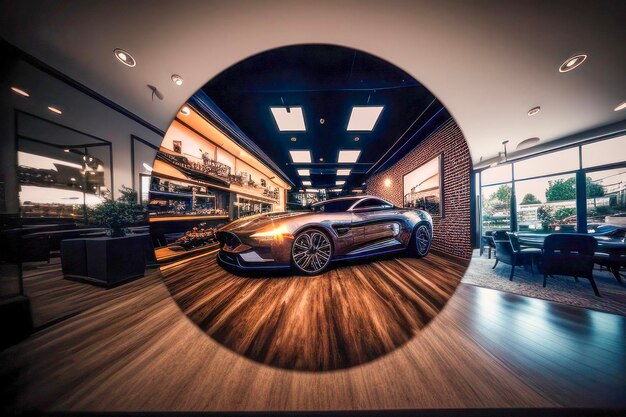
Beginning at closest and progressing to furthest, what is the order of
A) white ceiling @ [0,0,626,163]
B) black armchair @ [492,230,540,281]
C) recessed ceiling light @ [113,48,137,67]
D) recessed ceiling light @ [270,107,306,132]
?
white ceiling @ [0,0,626,163] < recessed ceiling light @ [113,48,137,67] < recessed ceiling light @ [270,107,306,132] < black armchair @ [492,230,540,281]

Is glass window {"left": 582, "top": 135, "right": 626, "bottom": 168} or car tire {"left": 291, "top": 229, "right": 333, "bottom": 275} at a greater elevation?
glass window {"left": 582, "top": 135, "right": 626, "bottom": 168}

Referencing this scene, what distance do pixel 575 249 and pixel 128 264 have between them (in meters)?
4.69

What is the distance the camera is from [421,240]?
63.6 inches

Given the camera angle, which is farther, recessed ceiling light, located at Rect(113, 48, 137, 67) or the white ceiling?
recessed ceiling light, located at Rect(113, 48, 137, 67)

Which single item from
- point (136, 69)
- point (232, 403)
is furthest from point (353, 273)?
point (136, 69)

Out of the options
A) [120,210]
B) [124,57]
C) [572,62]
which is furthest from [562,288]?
[124,57]

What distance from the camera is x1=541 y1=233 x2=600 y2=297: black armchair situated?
5.40 feet

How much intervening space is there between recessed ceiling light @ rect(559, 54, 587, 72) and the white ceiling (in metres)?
0.04

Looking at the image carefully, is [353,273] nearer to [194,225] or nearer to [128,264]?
[194,225]

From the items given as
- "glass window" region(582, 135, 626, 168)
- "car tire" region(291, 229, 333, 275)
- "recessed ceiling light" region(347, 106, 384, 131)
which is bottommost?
"car tire" region(291, 229, 333, 275)

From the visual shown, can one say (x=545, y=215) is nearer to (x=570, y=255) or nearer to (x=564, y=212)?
(x=564, y=212)

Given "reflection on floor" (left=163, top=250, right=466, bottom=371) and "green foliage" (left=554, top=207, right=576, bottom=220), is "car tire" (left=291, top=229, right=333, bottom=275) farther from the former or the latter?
"green foliage" (left=554, top=207, right=576, bottom=220)

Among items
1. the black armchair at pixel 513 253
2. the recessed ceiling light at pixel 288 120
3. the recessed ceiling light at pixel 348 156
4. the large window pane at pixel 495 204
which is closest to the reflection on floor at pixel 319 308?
the large window pane at pixel 495 204

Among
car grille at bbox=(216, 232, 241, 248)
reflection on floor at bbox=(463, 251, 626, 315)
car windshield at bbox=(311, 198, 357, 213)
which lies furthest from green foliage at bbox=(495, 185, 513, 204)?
car grille at bbox=(216, 232, 241, 248)
